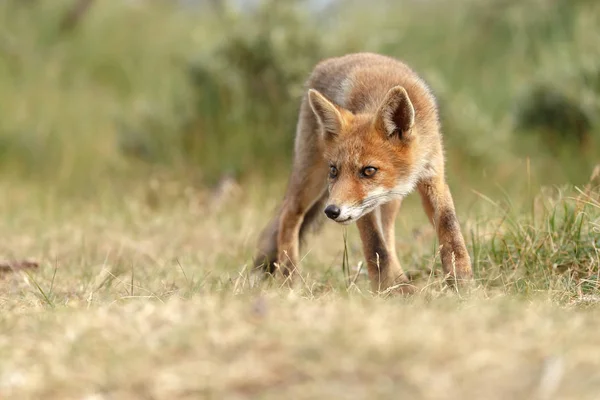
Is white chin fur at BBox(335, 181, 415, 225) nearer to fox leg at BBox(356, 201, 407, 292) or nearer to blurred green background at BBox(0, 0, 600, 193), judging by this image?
fox leg at BBox(356, 201, 407, 292)

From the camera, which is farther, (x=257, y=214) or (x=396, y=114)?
(x=257, y=214)

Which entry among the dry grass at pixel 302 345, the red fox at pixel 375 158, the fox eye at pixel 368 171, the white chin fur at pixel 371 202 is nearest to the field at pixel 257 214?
the dry grass at pixel 302 345

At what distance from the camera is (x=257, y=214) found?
8078 mm

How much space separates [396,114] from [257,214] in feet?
11.3

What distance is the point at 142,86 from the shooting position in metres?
12.7

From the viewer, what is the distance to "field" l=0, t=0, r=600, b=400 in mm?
2857

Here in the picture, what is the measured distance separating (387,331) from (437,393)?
1.24 ft

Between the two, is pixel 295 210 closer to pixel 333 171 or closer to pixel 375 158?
Answer: pixel 333 171

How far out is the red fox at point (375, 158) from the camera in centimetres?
476

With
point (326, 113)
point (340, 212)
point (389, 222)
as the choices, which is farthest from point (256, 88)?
point (340, 212)

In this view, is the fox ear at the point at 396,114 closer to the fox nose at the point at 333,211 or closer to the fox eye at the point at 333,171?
the fox eye at the point at 333,171

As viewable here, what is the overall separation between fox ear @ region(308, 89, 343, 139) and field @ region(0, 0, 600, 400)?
711mm

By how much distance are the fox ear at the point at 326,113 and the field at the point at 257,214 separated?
2.33ft

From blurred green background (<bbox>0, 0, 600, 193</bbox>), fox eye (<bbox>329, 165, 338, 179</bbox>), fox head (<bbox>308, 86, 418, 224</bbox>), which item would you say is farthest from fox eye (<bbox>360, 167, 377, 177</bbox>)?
blurred green background (<bbox>0, 0, 600, 193</bbox>)
